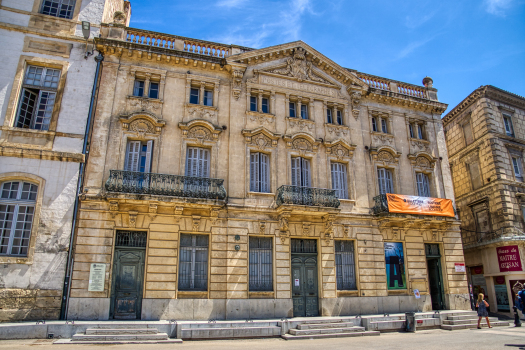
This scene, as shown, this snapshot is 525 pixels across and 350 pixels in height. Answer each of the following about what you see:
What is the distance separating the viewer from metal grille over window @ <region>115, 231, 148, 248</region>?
14.9 meters

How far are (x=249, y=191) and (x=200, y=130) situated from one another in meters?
3.80

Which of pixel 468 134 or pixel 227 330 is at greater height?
pixel 468 134

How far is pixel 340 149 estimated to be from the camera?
19.3 metres

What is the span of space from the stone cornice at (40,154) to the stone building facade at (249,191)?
2.15ft

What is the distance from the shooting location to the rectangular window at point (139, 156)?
1594 centimetres

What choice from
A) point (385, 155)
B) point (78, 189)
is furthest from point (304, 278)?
point (78, 189)

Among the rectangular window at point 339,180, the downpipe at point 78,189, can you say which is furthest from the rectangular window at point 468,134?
the downpipe at point 78,189

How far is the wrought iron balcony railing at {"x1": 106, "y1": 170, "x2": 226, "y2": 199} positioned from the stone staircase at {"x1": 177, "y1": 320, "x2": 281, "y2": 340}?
520 cm

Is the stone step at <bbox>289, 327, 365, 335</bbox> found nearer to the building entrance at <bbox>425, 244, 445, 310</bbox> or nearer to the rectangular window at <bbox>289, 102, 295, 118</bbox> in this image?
the building entrance at <bbox>425, 244, 445, 310</bbox>

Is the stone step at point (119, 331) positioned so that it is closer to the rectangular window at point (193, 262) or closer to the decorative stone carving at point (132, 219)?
the rectangular window at point (193, 262)

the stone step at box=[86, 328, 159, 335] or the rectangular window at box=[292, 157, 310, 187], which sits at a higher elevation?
the rectangular window at box=[292, 157, 310, 187]

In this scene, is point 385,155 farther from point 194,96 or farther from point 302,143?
point 194,96

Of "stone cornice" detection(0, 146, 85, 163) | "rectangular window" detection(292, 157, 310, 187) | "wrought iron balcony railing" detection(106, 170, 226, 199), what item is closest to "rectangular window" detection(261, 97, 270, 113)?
"rectangular window" detection(292, 157, 310, 187)

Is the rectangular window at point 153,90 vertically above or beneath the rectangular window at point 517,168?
above
